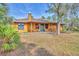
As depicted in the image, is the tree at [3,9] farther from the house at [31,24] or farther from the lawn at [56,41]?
the lawn at [56,41]

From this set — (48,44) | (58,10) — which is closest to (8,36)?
(48,44)

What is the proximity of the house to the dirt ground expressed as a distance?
7cm

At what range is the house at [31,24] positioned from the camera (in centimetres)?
464

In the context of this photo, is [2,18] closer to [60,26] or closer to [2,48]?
[2,48]

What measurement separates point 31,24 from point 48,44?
366 millimetres

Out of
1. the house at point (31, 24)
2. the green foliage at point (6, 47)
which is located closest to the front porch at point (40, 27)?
the house at point (31, 24)

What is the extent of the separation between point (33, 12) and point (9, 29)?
0.41 m

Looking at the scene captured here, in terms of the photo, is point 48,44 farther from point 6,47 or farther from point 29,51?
point 6,47

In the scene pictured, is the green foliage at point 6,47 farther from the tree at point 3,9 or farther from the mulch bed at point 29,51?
the tree at point 3,9

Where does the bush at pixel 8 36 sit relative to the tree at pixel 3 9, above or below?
below

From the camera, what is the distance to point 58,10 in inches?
184

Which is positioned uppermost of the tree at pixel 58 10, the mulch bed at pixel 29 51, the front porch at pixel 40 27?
the tree at pixel 58 10

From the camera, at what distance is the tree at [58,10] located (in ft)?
15.2

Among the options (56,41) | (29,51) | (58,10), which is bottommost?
(29,51)
